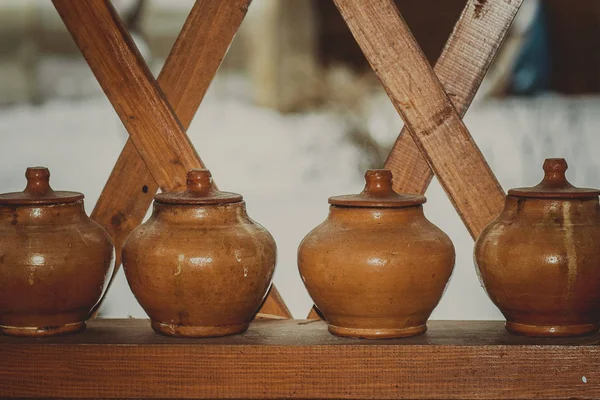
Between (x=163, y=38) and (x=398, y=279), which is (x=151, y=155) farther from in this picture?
(x=163, y=38)

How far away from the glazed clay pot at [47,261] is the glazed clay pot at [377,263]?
495mm

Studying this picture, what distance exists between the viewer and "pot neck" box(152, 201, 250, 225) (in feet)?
6.87

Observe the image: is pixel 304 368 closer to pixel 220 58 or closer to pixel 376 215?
pixel 376 215

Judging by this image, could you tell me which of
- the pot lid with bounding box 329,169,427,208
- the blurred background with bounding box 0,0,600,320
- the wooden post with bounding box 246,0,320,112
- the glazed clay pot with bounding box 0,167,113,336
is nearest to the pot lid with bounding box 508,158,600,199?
the pot lid with bounding box 329,169,427,208

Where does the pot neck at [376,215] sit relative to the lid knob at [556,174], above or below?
below

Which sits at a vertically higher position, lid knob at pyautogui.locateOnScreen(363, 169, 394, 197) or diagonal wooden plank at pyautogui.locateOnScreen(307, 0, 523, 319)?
diagonal wooden plank at pyautogui.locateOnScreen(307, 0, 523, 319)

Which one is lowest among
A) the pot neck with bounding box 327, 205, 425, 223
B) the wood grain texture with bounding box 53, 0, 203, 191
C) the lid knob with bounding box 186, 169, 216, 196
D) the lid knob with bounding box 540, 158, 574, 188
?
the pot neck with bounding box 327, 205, 425, 223

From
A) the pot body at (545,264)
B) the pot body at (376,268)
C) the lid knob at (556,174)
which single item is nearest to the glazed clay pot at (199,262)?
the pot body at (376,268)

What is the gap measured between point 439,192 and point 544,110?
2.48 ft

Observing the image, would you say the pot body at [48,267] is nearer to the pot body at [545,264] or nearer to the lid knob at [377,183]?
the lid knob at [377,183]

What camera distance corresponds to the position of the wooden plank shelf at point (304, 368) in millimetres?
2053

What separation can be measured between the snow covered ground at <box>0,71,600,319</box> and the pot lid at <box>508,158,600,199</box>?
2768 mm

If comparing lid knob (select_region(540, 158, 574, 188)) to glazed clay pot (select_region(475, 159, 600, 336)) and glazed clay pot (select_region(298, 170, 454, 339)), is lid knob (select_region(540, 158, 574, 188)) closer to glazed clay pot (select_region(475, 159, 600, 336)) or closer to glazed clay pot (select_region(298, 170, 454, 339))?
glazed clay pot (select_region(475, 159, 600, 336))

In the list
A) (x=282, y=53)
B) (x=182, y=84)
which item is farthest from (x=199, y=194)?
(x=282, y=53)
